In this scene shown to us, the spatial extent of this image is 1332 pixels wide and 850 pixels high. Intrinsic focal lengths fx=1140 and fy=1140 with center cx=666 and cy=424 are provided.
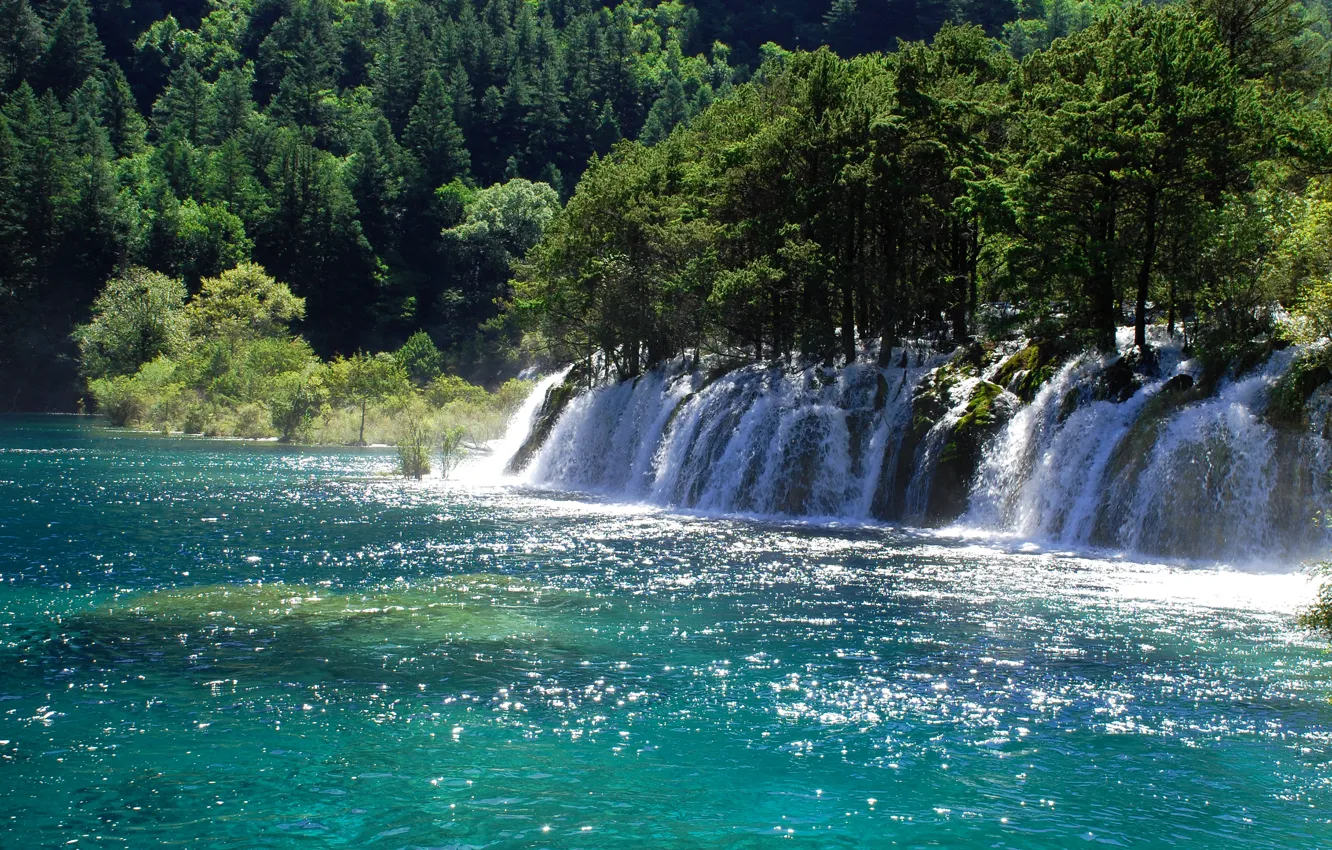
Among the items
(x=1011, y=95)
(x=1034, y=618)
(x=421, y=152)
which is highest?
(x=421, y=152)

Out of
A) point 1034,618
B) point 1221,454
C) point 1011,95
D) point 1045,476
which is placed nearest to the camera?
point 1034,618

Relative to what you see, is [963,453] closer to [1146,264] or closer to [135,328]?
[1146,264]

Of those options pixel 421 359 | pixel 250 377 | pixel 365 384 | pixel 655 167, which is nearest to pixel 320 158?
pixel 421 359

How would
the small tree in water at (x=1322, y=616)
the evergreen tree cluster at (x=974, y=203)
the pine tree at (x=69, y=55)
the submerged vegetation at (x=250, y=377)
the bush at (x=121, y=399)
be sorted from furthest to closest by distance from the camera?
the pine tree at (x=69, y=55)
the bush at (x=121, y=399)
the submerged vegetation at (x=250, y=377)
the evergreen tree cluster at (x=974, y=203)
the small tree in water at (x=1322, y=616)

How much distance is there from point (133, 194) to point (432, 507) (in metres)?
109

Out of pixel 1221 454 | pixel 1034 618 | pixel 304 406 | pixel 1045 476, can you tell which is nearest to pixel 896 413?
pixel 1045 476

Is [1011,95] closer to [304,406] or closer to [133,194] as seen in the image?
[304,406]

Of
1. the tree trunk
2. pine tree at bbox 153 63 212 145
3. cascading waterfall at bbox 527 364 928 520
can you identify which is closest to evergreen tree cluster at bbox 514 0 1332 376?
the tree trunk

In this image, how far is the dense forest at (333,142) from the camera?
120 metres

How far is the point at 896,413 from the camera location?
39.4m

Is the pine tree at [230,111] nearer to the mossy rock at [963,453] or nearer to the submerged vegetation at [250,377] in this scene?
the submerged vegetation at [250,377]

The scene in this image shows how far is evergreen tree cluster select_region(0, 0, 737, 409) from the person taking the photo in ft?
395

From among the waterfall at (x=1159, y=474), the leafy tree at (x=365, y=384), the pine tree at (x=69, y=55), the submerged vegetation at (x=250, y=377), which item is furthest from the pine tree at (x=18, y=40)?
the waterfall at (x=1159, y=474)

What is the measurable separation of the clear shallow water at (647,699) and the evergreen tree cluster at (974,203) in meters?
11.4
